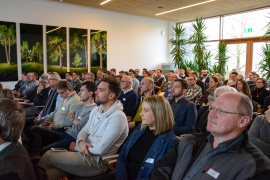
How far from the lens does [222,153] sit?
1.29 meters

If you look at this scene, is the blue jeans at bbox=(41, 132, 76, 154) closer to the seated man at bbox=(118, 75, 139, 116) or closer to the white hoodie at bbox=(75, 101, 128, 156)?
the white hoodie at bbox=(75, 101, 128, 156)

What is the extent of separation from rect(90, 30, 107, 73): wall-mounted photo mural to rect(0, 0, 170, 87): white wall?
0.78 feet

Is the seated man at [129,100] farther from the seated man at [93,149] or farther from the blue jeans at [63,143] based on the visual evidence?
the seated man at [93,149]

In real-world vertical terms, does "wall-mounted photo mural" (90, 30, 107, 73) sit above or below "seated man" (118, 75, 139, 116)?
above

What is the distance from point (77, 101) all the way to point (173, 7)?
7832 mm

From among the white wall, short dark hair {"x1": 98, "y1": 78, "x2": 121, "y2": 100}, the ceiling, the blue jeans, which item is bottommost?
the blue jeans

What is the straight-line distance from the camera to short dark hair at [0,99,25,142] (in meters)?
1.32

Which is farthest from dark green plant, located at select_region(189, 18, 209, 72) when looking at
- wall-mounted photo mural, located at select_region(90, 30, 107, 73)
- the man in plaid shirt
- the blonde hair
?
the blonde hair

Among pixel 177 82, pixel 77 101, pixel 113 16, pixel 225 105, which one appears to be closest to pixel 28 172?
pixel 225 105

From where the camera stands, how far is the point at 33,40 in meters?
8.56

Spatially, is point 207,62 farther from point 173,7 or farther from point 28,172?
point 28,172

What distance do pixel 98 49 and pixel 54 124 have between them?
744 cm

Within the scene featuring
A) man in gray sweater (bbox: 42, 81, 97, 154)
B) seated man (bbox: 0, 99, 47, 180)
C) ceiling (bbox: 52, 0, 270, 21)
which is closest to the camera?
seated man (bbox: 0, 99, 47, 180)

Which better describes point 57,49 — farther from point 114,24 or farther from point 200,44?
point 200,44
